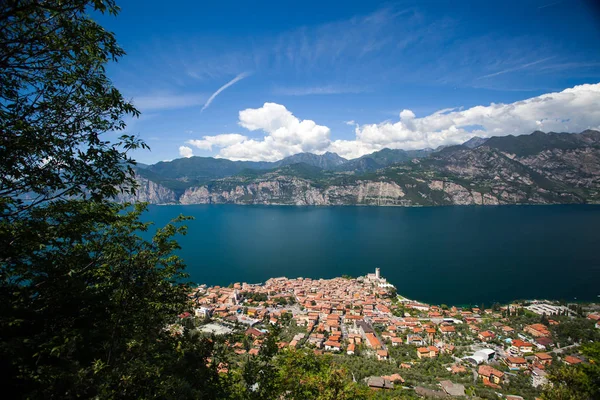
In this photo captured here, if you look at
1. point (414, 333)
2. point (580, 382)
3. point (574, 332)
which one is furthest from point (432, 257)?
point (580, 382)

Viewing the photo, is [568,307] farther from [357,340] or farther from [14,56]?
[14,56]

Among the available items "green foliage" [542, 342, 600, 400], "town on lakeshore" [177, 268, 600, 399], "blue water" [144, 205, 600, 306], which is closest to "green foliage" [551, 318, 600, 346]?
"town on lakeshore" [177, 268, 600, 399]

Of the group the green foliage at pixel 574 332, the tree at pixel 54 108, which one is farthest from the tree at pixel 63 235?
the green foliage at pixel 574 332

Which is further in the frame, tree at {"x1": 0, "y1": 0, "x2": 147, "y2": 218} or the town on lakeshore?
the town on lakeshore

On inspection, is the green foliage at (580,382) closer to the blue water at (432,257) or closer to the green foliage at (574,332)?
the green foliage at (574,332)

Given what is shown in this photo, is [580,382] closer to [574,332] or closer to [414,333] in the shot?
[414,333]

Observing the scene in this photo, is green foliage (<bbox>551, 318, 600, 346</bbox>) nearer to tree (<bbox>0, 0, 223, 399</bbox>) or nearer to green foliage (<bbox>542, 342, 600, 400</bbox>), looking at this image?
green foliage (<bbox>542, 342, 600, 400</bbox>)

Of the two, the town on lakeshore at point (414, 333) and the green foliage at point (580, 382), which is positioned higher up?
the green foliage at point (580, 382)

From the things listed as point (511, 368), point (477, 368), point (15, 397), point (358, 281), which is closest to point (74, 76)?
point (15, 397)
